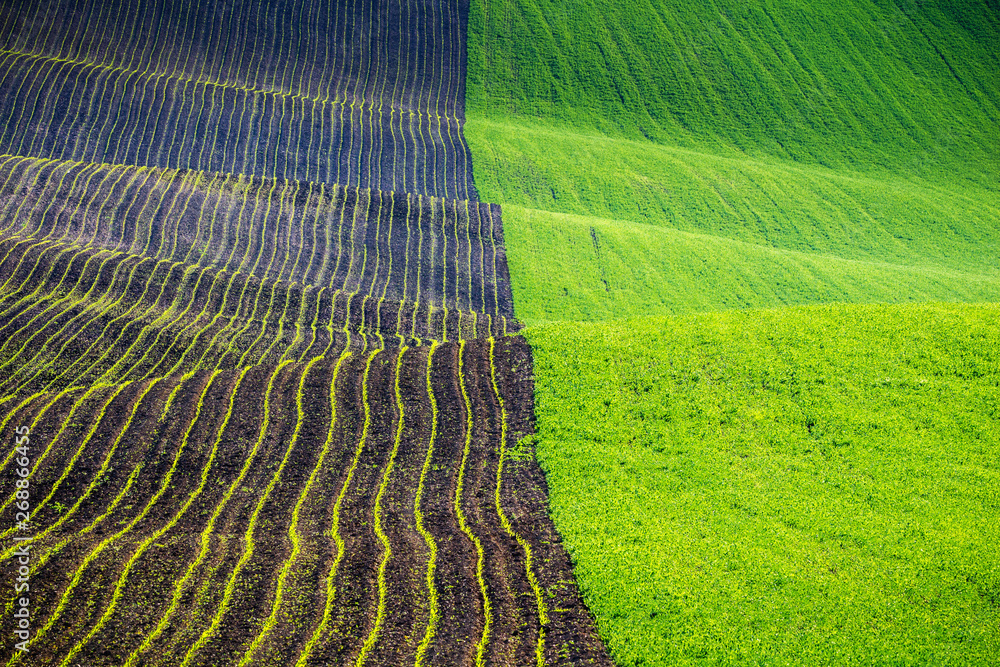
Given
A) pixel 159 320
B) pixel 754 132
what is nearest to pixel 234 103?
pixel 159 320

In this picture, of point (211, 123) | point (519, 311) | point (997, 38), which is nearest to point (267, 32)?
point (211, 123)

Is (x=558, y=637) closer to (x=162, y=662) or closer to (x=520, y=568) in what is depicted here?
(x=520, y=568)

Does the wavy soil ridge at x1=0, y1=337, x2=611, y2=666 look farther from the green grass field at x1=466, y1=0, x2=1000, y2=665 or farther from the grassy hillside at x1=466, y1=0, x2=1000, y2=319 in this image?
the grassy hillside at x1=466, y1=0, x2=1000, y2=319

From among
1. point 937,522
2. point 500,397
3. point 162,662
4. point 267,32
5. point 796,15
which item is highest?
point 796,15

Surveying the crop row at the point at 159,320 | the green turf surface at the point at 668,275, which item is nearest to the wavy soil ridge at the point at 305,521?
the crop row at the point at 159,320

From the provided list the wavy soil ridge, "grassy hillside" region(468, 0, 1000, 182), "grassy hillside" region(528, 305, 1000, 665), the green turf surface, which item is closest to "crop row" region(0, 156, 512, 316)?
the green turf surface
